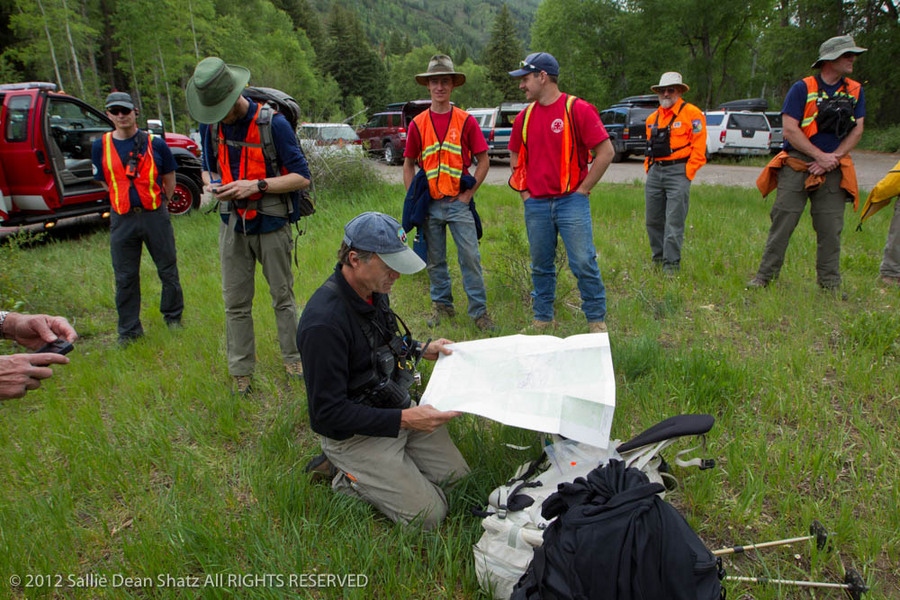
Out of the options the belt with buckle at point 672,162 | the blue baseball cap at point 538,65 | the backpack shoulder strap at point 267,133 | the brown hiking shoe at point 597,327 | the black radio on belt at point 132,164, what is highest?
the blue baseball cap at point 538,65

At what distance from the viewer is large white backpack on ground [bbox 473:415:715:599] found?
2072 millimetres

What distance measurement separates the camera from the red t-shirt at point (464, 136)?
4.68 meters

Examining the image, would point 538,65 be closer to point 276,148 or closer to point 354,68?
point 276,148

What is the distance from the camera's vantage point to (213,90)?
335 centimetres

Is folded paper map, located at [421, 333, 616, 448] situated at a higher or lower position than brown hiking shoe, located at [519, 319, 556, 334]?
higher

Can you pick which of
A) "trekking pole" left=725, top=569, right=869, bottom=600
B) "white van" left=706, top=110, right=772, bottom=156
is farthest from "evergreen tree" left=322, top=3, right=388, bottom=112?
"trekking pole" left=725, top=569, right=869, bottom=600

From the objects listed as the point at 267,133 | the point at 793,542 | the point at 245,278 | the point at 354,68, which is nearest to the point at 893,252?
the point at 793,542

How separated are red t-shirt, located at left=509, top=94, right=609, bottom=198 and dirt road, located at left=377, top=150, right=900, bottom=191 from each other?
26.3 feet

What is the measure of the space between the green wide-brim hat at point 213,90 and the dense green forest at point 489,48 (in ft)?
28.3

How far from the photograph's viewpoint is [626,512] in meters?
1.69

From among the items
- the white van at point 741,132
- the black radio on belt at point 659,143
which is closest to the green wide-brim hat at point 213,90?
the black radio on belt at point 659,143

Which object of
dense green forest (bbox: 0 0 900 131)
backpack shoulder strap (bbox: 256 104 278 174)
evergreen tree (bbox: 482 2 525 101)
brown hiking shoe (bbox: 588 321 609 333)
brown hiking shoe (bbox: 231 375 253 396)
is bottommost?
brown hiking shoe (bbox: 231 375 253 396)

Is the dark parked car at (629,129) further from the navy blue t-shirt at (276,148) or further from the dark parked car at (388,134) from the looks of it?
the navy blue t-shirt at (276,148)

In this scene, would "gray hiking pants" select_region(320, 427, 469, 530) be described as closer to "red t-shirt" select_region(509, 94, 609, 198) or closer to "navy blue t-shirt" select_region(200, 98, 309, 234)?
"navy blue t-shirt" select_region(200, 98, 309, 234)
